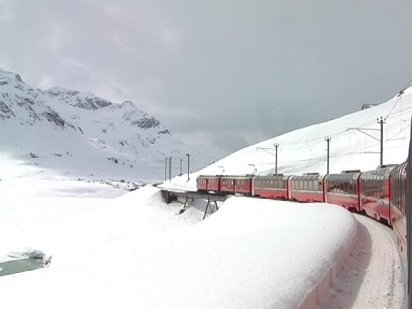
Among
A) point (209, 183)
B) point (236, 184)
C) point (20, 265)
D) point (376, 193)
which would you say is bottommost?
point (20, 265)

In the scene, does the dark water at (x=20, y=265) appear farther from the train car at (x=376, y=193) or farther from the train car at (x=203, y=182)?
the train car at (x=203, y=182)

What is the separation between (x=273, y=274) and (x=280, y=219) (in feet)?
40.9

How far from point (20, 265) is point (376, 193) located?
3526cm

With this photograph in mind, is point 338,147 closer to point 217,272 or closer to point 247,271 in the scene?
point 247,271

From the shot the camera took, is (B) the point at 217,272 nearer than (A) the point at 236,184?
Yes

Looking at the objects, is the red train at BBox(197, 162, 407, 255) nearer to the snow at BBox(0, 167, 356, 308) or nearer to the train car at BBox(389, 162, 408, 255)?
the train car at BBox(389, 162, 408, 255)

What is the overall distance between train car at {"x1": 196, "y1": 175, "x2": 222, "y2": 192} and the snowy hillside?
30901mm

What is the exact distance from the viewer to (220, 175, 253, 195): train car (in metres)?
56.6

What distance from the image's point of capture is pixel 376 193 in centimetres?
2466

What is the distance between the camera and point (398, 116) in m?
139

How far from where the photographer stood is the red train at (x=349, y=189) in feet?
51.8

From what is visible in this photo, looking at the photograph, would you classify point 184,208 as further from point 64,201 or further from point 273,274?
point 273,274

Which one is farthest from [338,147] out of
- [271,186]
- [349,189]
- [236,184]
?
[349,189]

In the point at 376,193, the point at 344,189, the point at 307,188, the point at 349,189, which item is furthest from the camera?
the point at 307,188
